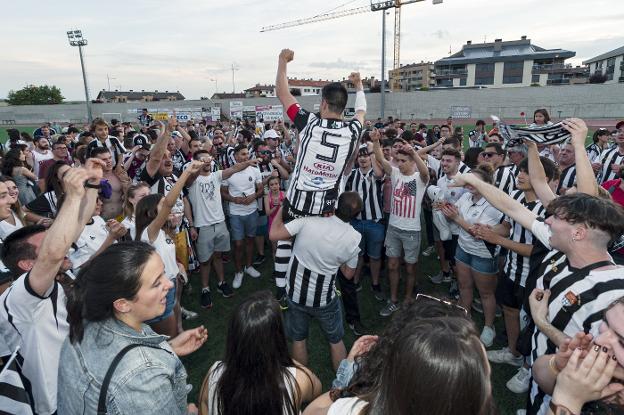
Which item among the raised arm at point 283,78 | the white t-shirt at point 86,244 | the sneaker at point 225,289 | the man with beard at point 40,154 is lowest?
the sneaker at point 225,289

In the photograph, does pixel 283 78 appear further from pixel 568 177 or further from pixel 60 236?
pixel 568 177

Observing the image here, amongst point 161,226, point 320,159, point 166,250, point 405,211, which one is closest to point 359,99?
point 320,159

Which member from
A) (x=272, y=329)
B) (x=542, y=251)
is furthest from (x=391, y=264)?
(x=272, y=329)

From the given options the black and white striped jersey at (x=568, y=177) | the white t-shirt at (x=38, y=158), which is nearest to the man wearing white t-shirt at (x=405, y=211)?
the black and white striped jersey at (x=568, y=177)

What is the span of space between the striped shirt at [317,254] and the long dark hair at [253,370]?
135 centimetres

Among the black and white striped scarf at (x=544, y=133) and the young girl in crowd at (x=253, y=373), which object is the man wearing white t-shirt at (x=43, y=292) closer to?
the young girl in crowd at (x=253, y=373)

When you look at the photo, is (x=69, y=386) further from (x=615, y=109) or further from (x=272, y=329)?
(x=615, y=109)

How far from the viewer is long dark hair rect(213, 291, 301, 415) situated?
6.15 ft

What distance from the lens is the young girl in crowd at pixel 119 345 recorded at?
157 centimetres

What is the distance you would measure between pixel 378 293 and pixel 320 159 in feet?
9.83

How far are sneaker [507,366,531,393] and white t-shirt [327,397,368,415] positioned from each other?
3.14 m

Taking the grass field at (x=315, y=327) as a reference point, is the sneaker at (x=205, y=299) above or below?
above

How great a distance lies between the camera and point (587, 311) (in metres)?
2.14

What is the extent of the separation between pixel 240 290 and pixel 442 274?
3429 millimetres
